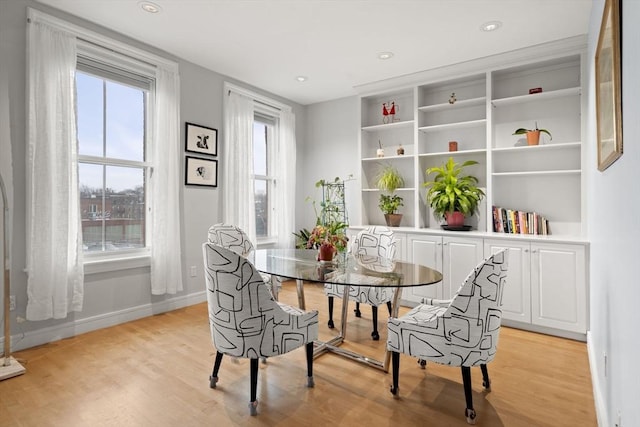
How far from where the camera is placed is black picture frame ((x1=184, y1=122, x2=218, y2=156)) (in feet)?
13.2

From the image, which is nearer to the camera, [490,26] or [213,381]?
[213,381]

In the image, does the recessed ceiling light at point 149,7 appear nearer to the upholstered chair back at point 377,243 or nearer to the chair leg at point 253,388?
the upholstered chair back at point 377,243

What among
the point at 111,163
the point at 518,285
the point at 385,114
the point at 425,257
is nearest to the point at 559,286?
the point at 518,285

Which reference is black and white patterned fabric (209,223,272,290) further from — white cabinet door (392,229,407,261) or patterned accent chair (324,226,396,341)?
white cabinet door (392,229,407,261)

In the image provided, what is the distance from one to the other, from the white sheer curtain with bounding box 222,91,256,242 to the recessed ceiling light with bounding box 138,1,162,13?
1504mm

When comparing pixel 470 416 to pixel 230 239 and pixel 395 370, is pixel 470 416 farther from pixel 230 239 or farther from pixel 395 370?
pixel 230 239

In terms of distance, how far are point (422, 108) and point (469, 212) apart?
1.39 meters

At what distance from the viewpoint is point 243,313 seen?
193cm

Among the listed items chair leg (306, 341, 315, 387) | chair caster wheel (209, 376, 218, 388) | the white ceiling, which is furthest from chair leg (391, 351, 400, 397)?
the white ceiling

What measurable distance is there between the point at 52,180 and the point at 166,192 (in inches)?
39.7

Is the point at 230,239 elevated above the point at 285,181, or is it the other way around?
the point at 285,181

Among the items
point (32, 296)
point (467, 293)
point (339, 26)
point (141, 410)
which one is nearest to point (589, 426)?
point (467, 293)

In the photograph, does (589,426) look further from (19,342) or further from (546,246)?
(19,342)

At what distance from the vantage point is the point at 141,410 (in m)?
2.04
